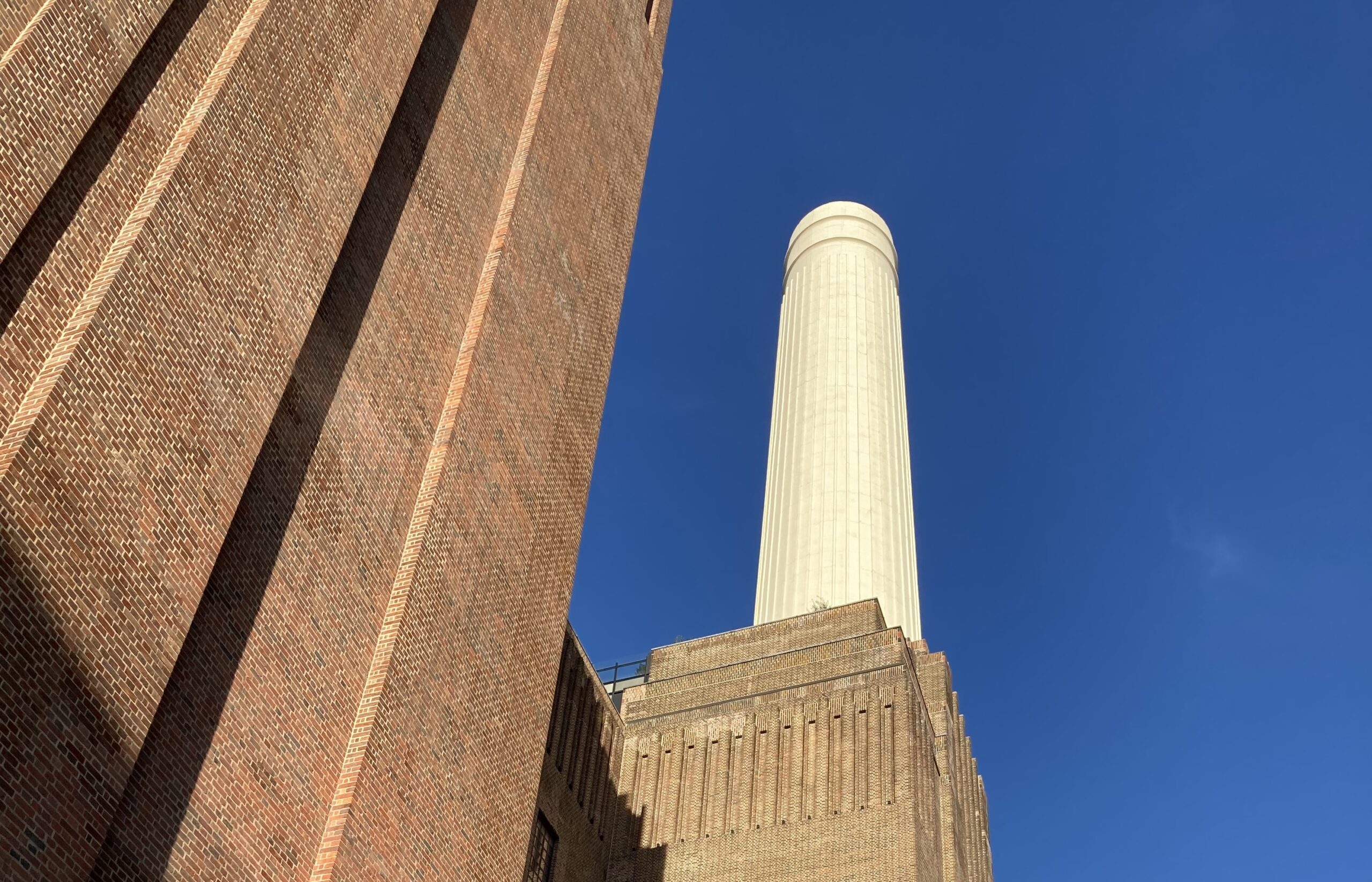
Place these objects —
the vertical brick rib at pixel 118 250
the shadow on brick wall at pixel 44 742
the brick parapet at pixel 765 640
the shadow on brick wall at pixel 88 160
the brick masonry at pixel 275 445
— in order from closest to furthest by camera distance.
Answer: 1. the shadow on brick wall at pixel 44 742
2. the vertical brick rib at pixel 118 250
3. the brick masonry at pixel 275 445
4. the shadow on brick wall at pixel 88 160
5. the brick parapet at pixel 765 640

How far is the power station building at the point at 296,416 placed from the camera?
984 centimetres

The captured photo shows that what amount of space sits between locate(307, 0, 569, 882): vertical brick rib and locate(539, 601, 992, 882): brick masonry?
35.3ft

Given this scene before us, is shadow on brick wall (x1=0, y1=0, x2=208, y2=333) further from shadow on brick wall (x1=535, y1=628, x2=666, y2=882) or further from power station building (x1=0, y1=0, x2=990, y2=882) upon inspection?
shadow on brick wall (x1=535, y1=628, x2=666, y2=882)

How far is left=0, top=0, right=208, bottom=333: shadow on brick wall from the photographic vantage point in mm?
10289

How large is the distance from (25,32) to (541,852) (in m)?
17.0

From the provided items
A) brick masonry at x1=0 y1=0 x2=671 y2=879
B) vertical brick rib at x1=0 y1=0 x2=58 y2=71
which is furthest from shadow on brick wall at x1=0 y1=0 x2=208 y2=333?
vertical brick rib at x1=0 y1=0 x2=58 y2=71

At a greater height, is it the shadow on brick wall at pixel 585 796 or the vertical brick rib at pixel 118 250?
the shadow on brick wall at pixel 585 796

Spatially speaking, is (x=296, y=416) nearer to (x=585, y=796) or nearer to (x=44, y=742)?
(x=44, y=742)

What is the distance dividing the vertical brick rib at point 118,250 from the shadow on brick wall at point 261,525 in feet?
7.19

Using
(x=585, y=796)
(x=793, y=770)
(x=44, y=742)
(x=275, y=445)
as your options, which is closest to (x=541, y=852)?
(x=585, y=796)

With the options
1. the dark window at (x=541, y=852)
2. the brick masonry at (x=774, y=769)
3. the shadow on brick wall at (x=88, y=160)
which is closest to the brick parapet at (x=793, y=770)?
the brick masonry at (x=774, y=769)

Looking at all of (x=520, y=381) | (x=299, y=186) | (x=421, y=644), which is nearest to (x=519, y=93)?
(x=520, y=381)

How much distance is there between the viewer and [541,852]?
77.5 ft

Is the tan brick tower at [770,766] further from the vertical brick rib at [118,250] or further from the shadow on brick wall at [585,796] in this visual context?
the vertical brick rib at [118,250]
